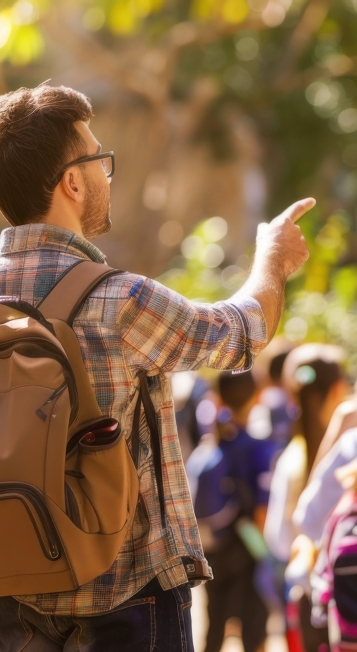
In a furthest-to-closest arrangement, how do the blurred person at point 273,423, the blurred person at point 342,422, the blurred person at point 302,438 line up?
the blurred person at point 273,423 < the blurred person at point 302,438 < the blurred person at point 342,422

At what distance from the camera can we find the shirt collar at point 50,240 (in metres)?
2.16

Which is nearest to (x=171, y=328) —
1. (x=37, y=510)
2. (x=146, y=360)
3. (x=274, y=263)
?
(x=146, y=360)

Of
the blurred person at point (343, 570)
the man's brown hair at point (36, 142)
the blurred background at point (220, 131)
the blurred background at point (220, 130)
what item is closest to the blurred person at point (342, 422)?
the blurred person at point (343, 570)

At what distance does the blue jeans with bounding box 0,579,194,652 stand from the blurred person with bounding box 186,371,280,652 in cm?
347

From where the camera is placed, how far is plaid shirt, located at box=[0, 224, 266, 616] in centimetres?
202

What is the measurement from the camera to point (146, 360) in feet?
6.70

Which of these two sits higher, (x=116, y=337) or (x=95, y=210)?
(x=95, y=210)

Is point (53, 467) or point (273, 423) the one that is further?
point (273, 423)

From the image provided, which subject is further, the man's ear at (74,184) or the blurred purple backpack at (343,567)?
the blurred purple backpack at (343,567)

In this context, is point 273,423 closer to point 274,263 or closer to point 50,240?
point 274,263

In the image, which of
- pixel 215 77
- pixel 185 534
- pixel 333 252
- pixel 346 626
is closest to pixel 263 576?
pixel 346 626

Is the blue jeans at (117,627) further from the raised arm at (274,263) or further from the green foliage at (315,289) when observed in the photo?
the green foliage at (315,289)

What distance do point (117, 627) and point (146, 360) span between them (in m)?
0.52

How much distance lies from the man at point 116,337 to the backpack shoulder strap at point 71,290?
0.07 feet
